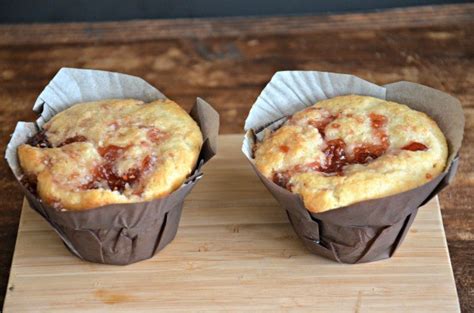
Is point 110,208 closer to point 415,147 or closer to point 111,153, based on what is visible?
point 111,153

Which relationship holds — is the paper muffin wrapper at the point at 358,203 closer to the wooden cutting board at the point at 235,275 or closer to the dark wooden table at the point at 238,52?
the wooden cutting board at the point at 235,275

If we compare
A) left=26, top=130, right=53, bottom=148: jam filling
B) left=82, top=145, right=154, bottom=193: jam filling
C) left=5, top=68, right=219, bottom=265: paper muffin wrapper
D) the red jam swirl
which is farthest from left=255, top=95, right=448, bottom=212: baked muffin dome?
left=26, top=130, right=53, bottom=148: jam filling

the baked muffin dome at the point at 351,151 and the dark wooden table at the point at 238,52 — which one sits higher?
the baked muffin dome at the point at 351,151

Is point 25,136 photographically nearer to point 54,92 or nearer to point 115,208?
point 54,92

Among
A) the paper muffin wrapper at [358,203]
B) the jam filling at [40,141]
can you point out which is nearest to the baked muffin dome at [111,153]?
the jam filling at [40,141]

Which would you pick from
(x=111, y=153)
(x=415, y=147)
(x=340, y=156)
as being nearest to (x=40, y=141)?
(x=111, y=153)

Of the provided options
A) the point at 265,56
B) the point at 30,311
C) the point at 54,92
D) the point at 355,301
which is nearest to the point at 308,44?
the point at 265,56

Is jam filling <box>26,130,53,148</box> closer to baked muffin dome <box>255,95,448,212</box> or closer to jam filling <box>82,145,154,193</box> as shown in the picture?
jam filling <box>82,145,154,193</box>
